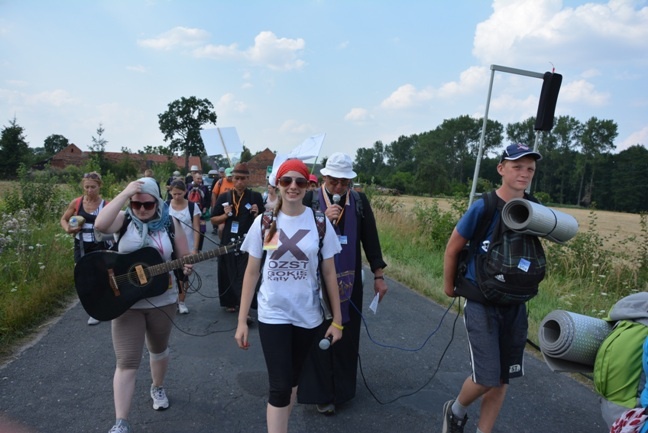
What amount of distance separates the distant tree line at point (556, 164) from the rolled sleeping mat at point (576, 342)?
4611 centimetres

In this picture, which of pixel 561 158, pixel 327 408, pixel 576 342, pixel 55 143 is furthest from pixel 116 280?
pixel 55 143

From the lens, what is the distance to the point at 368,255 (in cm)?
351

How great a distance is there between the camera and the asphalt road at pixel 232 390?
10.1 ft

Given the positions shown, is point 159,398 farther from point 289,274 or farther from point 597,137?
point 597,137

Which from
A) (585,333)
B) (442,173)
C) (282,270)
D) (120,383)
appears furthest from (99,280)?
(442,173)

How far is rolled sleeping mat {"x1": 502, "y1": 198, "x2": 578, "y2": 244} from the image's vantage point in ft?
7.65

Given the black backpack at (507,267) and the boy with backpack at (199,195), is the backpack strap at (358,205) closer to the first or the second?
the black backpack at (507,267)

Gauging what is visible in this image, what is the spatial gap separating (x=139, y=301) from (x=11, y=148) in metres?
49.7

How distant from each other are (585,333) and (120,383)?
2842mm

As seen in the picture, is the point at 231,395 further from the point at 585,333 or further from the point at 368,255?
the point at 585,333

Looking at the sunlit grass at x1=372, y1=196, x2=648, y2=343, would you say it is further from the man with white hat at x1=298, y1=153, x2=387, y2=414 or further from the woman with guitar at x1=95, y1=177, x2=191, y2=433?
the woman with guitar at x1=95, y1=177, x2=191, y2=433

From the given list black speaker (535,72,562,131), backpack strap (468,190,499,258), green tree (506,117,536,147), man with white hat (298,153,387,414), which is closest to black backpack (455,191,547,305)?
backpack strap (468,190,499,258)

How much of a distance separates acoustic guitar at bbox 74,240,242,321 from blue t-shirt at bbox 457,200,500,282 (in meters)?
2.08

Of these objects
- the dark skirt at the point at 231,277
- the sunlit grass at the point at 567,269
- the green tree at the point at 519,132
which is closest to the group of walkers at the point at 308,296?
A: the dark skirt at the point at 231,277
